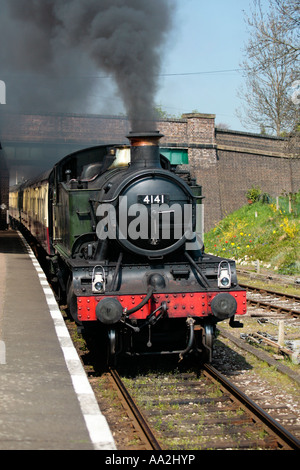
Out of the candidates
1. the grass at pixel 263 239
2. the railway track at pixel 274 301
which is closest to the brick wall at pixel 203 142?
the grass at pixel 263 239

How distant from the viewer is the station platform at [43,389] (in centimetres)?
393

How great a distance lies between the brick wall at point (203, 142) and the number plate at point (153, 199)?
58.9 feet

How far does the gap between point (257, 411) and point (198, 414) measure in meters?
0.57

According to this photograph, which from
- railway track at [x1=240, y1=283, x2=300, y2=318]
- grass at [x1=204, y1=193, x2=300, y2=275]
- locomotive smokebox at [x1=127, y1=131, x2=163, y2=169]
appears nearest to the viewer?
locomotive smokebox at [x1=127, y1=131, x2=163, y2=169]

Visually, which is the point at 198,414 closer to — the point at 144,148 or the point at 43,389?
the point at 43,389

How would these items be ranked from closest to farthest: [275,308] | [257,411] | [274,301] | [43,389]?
[43,389] < [257,411] < [275,308] < [274,301]

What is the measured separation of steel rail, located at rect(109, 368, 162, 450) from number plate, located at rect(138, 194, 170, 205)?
197 cm

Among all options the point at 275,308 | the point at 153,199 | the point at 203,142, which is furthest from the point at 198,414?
the point at 203,142

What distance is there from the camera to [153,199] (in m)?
6.59

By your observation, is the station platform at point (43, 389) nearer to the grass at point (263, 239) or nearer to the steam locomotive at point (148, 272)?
the steam locomotive at point (148, 272)

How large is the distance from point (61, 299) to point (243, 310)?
4.67m

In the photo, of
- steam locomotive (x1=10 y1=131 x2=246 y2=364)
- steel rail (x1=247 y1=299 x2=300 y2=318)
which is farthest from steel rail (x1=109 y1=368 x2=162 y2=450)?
steel rail (x1=247 y1=299 x2=300 y2=318)

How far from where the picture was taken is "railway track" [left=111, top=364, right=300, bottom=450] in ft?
15.0

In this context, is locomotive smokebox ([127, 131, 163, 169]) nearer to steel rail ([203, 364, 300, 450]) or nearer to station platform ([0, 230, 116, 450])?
station platform ([0, 230, 116, 450])
